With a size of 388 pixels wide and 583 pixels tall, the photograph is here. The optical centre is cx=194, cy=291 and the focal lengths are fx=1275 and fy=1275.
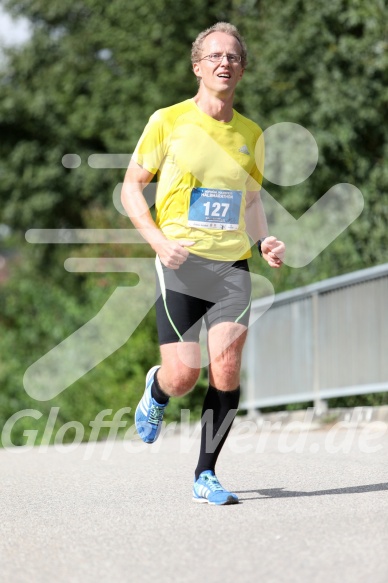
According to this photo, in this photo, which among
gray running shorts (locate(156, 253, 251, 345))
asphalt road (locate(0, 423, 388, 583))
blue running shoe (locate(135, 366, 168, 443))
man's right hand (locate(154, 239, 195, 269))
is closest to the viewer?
asphalt road (locate(0, 423, 388, 583))

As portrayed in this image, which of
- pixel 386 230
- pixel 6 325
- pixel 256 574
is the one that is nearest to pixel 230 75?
pixel 256 574

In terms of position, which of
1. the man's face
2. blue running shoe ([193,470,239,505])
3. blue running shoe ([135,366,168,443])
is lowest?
blue running shoe ([193,470,239,505])

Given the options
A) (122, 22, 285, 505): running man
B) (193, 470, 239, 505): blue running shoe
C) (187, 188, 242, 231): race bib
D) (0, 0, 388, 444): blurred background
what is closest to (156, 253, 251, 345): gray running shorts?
(122, 22, 285, 505): running man

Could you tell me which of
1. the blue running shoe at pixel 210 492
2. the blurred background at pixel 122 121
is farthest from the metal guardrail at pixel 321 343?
the blue running shoe at pixel 210 492

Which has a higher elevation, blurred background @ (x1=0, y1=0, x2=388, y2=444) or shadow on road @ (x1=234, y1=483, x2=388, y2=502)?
blurred background @ (x1=0, y1=0, x2=388, y2=444)

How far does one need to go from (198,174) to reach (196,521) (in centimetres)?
169

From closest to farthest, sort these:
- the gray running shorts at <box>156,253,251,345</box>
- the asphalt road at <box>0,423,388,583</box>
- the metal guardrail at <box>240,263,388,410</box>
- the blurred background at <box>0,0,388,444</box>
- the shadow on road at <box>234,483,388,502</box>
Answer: the asphalt road at <box>0,423,388,583</box>
the gray running shorts at <box>156,253,251,345</box>
the shadow on road at <box>234,483,388,502</box>
the metal guardrail at <box>240,263,388,410</box>
the blurred background at <box>0,0,388,444</box>

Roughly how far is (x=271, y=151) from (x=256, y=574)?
16869mm

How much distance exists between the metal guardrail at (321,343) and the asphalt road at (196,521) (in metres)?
2.11

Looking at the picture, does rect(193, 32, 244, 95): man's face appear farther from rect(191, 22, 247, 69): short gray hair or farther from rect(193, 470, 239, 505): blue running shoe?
rect(193, 470, 239, 505): blue running shoe

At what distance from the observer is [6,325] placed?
31.8 m

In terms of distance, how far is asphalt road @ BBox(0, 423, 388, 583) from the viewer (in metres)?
Result: 4.49

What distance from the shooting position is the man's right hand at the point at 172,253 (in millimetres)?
6047

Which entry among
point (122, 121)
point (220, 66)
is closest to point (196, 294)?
point (220, 66)
